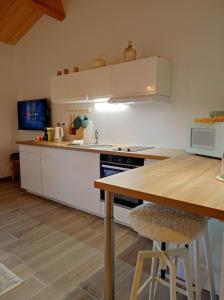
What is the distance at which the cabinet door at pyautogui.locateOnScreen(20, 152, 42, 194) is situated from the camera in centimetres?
338

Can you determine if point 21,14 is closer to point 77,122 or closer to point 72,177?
point 77,122

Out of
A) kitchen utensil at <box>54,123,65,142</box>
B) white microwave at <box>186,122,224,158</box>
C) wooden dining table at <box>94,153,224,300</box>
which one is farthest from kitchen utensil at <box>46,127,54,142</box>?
wooden dining table at <box>94,153,224,300</box>

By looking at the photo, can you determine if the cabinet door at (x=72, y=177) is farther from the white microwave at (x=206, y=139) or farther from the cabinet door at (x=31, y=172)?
the white microwave at (x=206, y=139)

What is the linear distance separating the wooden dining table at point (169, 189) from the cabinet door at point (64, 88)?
6.59ft

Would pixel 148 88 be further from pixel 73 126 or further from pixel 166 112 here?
pixel 73 126

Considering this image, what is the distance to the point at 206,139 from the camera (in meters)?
1.86

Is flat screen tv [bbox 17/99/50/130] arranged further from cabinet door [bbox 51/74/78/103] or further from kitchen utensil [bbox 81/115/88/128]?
kitchen utensil [bbox 81/115/88/128]

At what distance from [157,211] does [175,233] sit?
17 centimetres

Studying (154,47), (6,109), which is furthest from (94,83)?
(6,109)

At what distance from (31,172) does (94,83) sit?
1770mm

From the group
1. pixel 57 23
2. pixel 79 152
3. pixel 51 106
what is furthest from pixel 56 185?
pixel 57 23

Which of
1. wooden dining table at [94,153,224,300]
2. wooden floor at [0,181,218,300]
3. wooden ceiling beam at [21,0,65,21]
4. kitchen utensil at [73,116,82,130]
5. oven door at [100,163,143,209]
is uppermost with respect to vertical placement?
wooden ceiling beam at [21,0,65,21]

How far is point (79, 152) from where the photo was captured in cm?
278

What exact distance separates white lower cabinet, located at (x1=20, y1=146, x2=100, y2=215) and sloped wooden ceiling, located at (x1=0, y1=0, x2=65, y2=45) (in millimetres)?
2099
